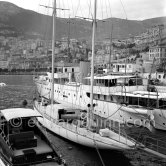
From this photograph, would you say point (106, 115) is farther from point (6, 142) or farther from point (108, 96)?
point (6, 142)

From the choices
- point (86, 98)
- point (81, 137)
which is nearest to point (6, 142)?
point (81, 137)

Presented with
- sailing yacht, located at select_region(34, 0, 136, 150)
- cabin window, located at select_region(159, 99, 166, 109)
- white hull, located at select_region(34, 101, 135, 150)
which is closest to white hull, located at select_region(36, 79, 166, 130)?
cabin window, located at select_region(159, 99, 166, 109)

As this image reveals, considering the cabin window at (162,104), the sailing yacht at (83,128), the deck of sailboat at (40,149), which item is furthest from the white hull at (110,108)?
the deck of sailboat at (40,149)

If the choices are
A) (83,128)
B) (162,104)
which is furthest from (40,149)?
(162,104)

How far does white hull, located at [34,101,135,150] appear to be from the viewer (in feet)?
51.7

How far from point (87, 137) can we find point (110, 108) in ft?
36.9

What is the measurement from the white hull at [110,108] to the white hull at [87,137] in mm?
6527

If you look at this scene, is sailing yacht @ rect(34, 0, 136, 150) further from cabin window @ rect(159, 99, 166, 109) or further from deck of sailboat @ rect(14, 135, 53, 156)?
cabin window @ rect(159, 99, 166, 109)

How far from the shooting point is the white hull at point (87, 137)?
15.8 metres

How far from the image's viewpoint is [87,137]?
17.4m

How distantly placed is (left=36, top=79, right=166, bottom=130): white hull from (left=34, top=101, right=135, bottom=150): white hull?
653cm

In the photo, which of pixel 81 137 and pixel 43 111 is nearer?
pixel 81 137

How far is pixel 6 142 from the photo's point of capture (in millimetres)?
13547

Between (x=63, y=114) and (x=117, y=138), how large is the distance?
622 centimetres
